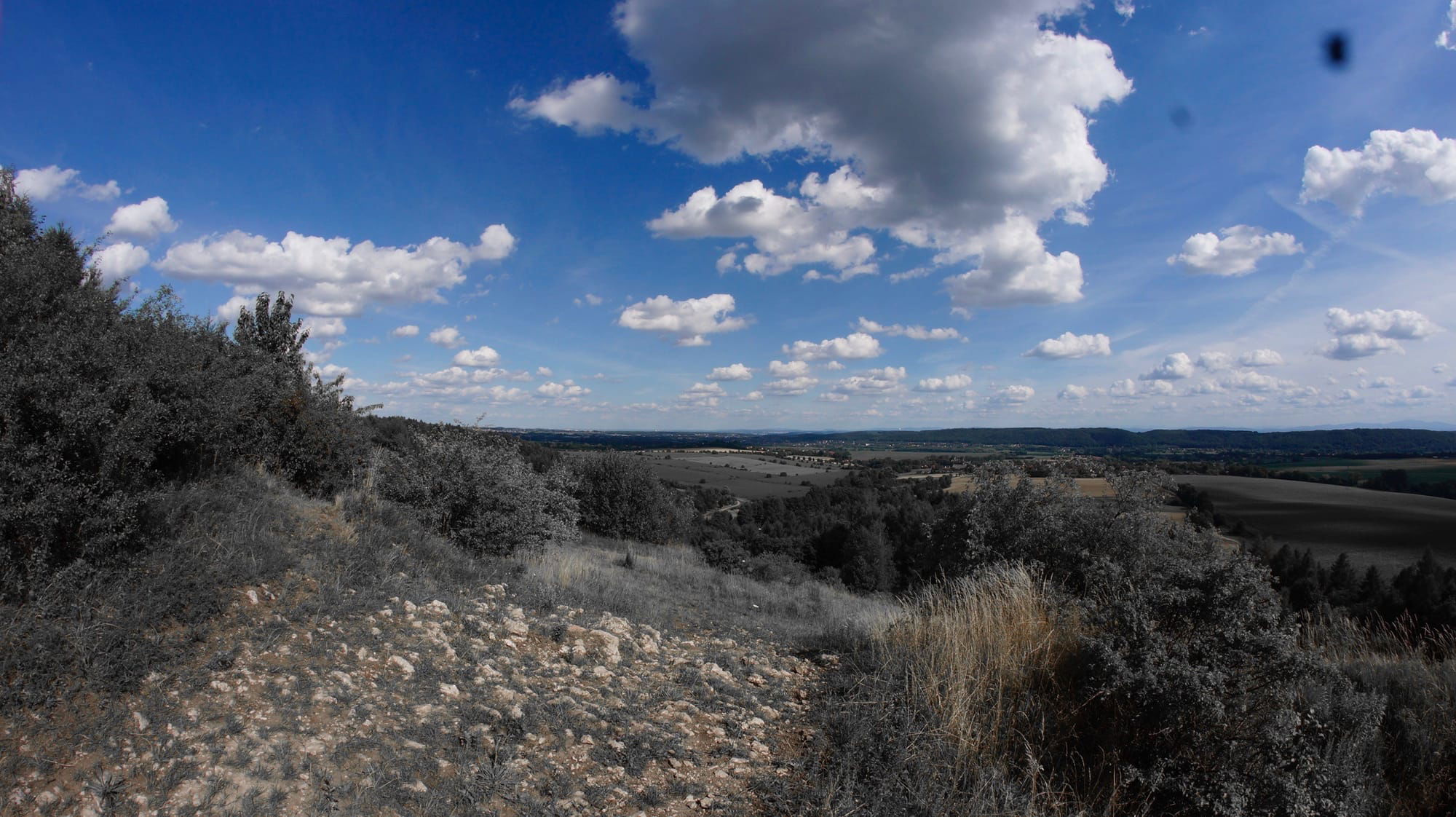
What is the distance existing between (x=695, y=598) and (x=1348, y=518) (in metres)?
42.2

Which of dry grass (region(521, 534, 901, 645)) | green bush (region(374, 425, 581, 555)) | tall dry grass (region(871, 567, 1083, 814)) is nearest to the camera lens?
tall dry grass (region(871, 567, 1083, 814))

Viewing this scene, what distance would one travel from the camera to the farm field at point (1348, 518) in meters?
29.0

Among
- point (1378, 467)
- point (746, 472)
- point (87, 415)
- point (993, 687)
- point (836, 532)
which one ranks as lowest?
point (836, 532)

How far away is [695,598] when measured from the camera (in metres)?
9.38

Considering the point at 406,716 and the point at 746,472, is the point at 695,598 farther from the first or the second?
the point at 746,472

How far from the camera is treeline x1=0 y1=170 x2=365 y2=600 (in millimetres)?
4133

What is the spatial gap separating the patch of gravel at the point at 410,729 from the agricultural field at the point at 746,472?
39.8 m

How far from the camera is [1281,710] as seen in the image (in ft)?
10.8

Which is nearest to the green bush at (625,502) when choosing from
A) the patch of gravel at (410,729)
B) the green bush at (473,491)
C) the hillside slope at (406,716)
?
the green bush at (473,491)

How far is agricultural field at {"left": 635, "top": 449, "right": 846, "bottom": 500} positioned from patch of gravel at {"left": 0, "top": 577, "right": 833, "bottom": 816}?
39.8 metres

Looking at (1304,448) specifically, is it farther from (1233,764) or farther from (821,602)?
(1233,764)

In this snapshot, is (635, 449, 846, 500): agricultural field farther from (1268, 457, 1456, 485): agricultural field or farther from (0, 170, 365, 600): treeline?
(1268, 457, 1456, 485): agricultural field

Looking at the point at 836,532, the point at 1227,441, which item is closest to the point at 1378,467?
the point at 1227,441

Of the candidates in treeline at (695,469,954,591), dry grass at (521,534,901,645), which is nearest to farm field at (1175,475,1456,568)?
treeline at (695,469,954,591)
